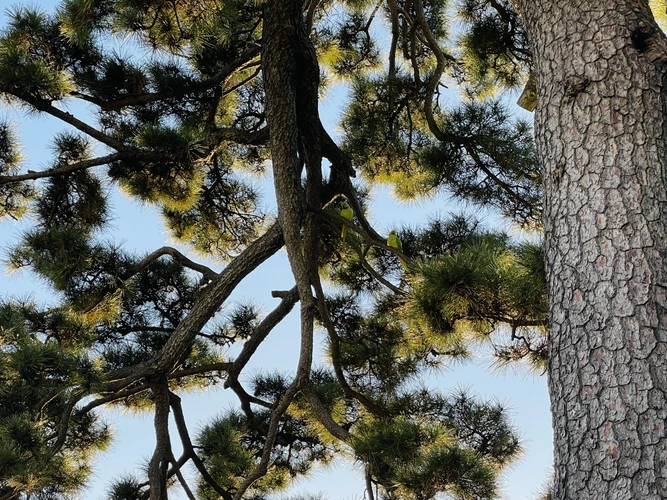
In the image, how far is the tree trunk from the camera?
54.1 inches

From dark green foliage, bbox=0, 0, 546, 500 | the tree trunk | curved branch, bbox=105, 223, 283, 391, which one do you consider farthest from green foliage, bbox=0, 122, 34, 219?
the tree trunk

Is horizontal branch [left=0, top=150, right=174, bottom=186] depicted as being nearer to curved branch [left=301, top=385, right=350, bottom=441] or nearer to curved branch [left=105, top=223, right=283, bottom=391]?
curved branch [left=105, top=223, right=283, bottom=391]

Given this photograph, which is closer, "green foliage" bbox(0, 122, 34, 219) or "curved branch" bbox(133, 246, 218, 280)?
"curved branch" bbox(133, 246, 218, 280)

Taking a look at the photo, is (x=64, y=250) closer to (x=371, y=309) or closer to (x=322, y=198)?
(x=322, y=198)

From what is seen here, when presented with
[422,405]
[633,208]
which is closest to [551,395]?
[633,208]

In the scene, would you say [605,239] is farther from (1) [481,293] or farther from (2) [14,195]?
(2) [14,195]

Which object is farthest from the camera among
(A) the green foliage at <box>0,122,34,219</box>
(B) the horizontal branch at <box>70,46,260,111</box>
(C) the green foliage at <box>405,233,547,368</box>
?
(A) the green foliage at <box>0,122,34,219</box>

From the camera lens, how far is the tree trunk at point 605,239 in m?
1.37

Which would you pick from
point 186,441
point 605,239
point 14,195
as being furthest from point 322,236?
point 605,239

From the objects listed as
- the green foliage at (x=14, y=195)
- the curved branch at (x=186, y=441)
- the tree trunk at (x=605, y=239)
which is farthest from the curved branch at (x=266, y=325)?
the tree trunk at (x=605, y=239)

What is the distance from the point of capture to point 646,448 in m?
1.33

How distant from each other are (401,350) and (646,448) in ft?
6.02

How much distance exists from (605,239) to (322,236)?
1.99 metres

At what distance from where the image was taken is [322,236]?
11.3ft
